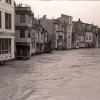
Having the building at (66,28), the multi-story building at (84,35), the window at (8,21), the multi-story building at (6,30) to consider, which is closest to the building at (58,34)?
the building at (66,28)

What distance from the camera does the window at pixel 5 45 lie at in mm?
28470

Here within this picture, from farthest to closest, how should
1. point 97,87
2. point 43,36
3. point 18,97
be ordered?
point 43,36
point 97,87
point 18,97

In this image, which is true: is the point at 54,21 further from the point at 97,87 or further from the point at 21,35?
the point at 97,87

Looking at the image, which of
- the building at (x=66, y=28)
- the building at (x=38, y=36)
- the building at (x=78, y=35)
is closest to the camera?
the building at (x=38, y=36)

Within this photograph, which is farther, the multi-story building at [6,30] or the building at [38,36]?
the building at [38,36]

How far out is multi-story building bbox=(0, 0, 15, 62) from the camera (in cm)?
2858

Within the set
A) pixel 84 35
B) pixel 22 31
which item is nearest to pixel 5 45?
pixel 22 31

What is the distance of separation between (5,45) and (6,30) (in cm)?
165

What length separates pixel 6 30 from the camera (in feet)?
98.2

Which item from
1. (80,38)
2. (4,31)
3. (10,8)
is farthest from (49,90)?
(80,38)

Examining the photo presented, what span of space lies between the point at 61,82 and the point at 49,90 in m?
3.49

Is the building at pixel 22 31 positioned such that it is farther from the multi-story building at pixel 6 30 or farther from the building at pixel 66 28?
the building at pixel 66 28

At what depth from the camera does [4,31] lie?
29.2 meters

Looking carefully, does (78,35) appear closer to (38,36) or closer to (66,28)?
(66,28)
